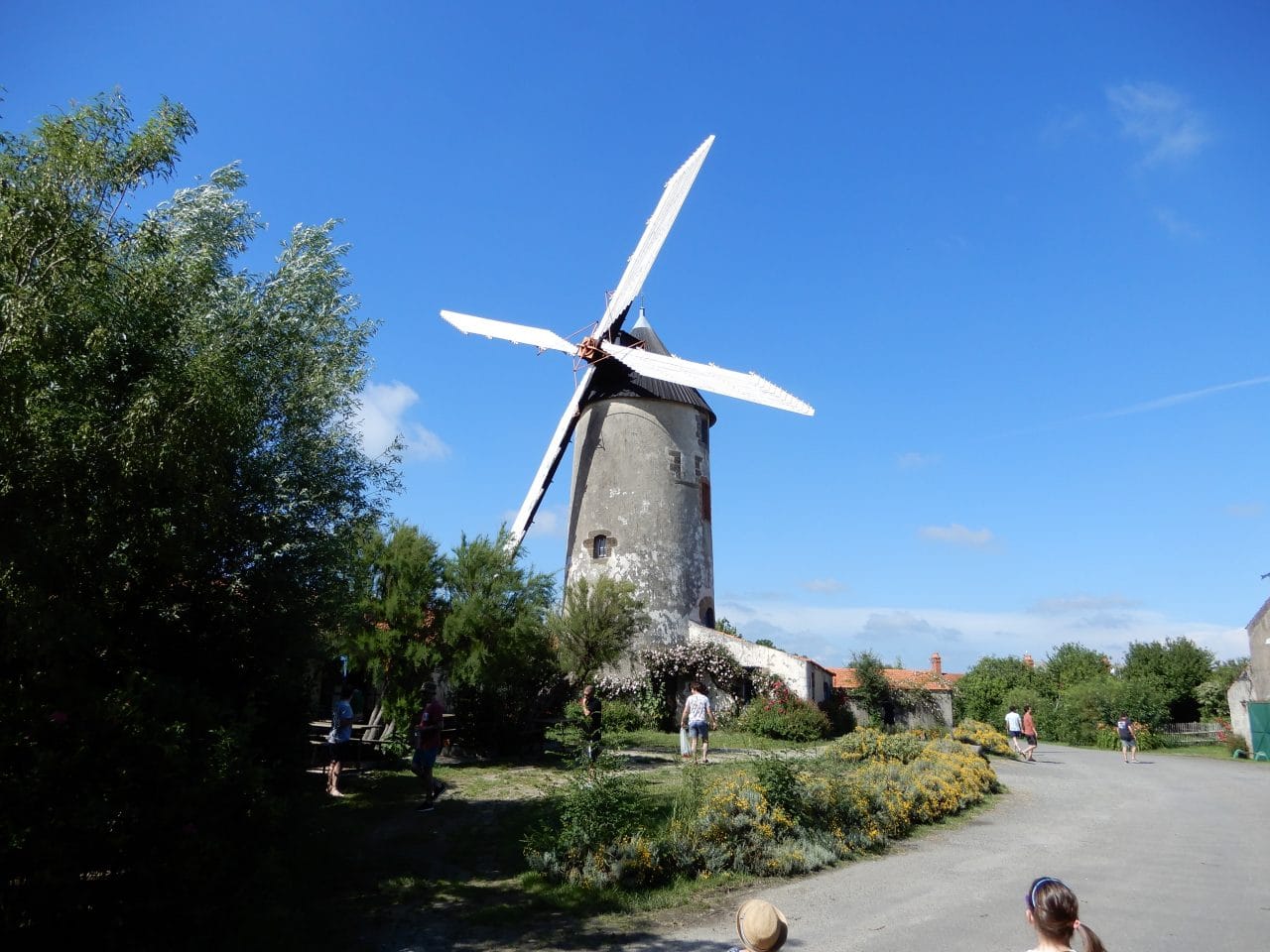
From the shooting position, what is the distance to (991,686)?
52.4 metres

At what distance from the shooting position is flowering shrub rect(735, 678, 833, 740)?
933 inches

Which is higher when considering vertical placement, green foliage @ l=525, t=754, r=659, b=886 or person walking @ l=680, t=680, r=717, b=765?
person walking @ l=680, t=680, r=717, b=765

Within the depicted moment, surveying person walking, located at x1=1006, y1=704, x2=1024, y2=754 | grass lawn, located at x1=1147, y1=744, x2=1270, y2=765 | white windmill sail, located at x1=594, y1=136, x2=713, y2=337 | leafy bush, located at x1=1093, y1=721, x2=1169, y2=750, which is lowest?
grass lawn, located at x1=1147, y1=744, x2=1270, y2=765

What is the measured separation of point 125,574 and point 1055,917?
24.0 ft

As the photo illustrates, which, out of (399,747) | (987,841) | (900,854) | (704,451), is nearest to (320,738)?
(399,747)

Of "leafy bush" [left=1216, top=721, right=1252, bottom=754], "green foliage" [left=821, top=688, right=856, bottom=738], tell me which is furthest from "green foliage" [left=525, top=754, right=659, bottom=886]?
"leafy bush" [left=1216, top=721, right=1252, bottom=754]

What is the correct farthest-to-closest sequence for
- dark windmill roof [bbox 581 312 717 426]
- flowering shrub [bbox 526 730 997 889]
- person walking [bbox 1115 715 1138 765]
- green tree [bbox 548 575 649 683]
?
dark windmill roof [bbox 581 312 717 426] → person walking [bbox 1115 715 1138 765] → green tree [bbox 548 575 649 683] → flowering shrub [bbox 526 730 997 889]

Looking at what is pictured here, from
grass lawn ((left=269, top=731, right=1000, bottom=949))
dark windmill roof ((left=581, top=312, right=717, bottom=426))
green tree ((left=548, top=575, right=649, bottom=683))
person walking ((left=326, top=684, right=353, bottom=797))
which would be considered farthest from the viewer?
dark windmill roof ((left=581, top=312, right=717, bottom=426))

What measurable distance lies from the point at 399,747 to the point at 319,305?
8.72 metres

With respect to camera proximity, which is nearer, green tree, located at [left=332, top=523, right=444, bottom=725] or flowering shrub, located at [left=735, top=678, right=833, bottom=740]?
green tree, located at [left=332, top=523, right=444, bottom=725]

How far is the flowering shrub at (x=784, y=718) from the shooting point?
2369 cm

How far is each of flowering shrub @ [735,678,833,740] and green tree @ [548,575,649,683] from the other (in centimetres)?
732

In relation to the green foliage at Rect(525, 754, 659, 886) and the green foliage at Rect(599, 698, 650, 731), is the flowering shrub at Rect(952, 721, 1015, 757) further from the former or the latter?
the green foliage at Rect(525, 754, 659, 886)

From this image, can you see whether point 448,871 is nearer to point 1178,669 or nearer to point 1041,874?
point 1041,874
